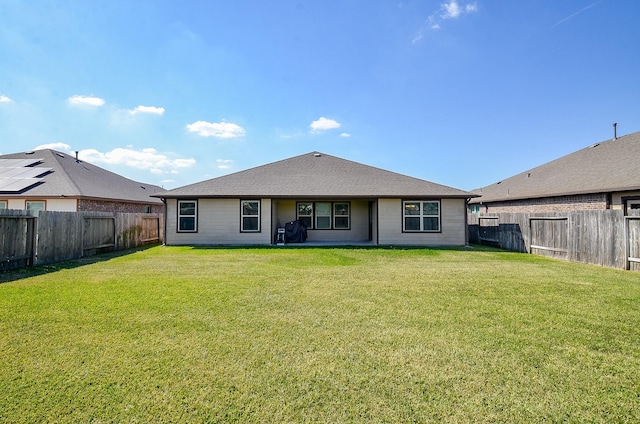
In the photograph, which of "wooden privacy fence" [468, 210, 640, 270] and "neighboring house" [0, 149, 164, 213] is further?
"neighboring house" [0, 149, 164, 213]

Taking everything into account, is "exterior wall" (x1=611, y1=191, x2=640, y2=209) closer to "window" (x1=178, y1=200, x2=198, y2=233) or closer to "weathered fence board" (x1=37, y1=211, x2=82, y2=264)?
"window" (x1=178, y1=200, x2=198, y2=233)

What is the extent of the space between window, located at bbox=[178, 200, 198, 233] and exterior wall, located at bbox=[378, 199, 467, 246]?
8.65 metres

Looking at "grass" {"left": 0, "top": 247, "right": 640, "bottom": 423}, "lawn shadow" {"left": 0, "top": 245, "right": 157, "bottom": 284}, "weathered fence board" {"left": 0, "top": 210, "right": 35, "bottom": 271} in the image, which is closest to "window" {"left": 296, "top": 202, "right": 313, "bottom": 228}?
"lawn shadow" {"left": 0, "top": 245, "right": 157, "bottom": 284}

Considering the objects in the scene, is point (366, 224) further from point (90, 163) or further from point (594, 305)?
point (90, 163)

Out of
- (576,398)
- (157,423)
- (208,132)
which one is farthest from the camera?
(208,132)

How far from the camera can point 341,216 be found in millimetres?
16750

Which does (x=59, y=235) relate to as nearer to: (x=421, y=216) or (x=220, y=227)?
(x=220, y=227)

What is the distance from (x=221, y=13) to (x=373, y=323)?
11453 millimetres

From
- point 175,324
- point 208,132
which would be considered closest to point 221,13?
point 208,132

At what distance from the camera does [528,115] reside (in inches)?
643

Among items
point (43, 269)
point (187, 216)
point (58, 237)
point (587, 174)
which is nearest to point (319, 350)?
point (43, 269)

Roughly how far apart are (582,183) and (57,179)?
85.1 ft

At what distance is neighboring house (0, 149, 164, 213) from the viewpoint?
15266mm

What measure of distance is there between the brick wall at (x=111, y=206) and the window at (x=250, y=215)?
8.23m
